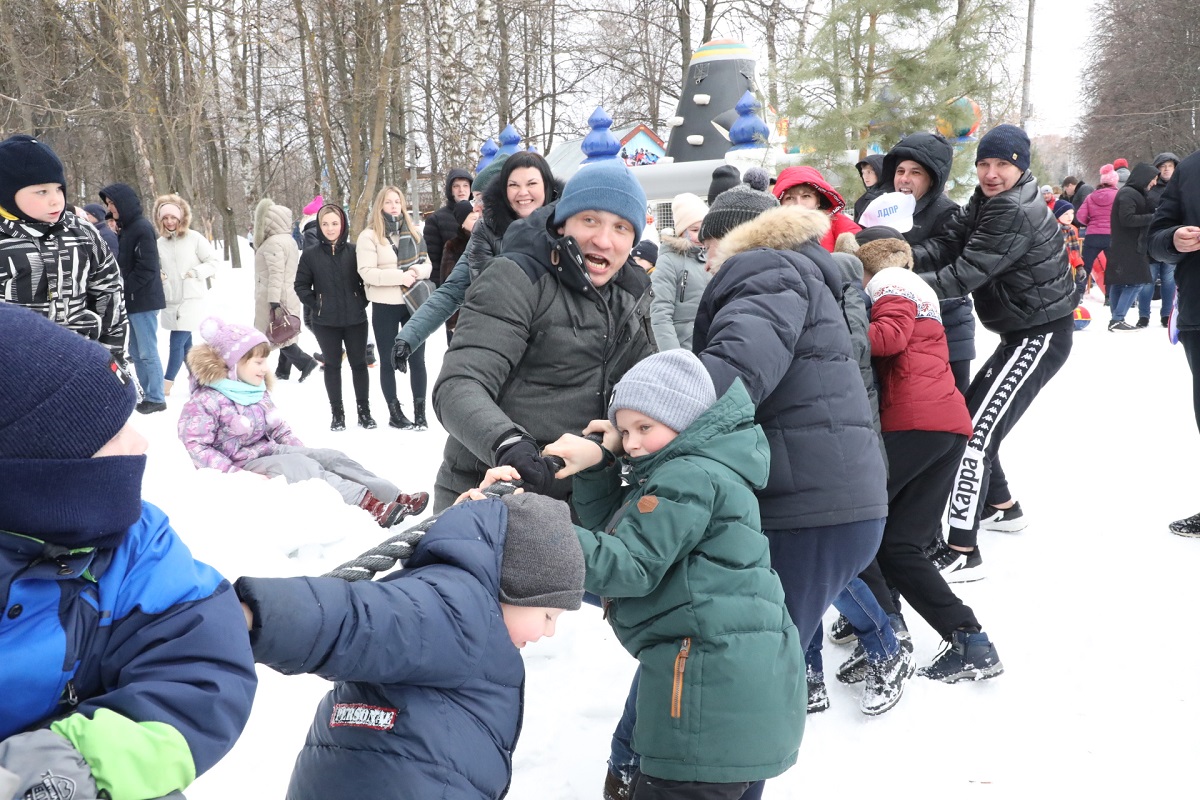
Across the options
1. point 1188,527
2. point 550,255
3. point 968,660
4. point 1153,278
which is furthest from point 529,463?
point 1153,278

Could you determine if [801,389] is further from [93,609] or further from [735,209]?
[93,609]

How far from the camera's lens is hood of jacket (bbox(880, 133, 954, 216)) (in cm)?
449

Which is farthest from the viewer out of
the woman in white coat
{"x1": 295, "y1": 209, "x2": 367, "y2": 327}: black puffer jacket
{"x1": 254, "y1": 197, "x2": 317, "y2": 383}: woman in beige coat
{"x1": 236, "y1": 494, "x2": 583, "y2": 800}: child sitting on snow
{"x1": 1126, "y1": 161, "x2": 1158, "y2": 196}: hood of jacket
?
{"x1": 1126, "y1": 161, "x2": 1158, "y2": 196}: hood of jacket

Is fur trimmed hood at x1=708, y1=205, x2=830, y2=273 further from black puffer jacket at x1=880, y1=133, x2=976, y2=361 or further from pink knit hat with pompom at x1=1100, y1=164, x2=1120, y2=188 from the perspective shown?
pink knit hat with pompom at x1=1100, y1=164, x2=1120, y2=188

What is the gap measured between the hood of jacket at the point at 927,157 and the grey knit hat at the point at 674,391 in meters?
2.74

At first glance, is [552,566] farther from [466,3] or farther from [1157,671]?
[466,3]

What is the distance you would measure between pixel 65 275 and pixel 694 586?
15.3 feet

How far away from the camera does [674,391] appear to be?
87.5 inches

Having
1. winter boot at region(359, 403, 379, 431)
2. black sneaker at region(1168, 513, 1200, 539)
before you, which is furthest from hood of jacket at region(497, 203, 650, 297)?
winter boot at region(359, 403, 379, 431)

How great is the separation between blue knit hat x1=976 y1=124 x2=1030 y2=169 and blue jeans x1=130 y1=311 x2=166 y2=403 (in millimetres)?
6990

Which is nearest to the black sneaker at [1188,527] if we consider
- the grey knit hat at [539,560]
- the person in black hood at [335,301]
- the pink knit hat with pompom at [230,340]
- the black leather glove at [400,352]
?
the black leather glove at [400,352]

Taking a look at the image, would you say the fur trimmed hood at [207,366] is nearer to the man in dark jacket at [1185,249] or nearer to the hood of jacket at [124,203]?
the hood of jacket at [124,203]

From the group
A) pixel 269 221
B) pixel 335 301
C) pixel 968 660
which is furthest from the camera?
pixel 269 221

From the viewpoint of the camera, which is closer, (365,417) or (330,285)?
(330,285)
